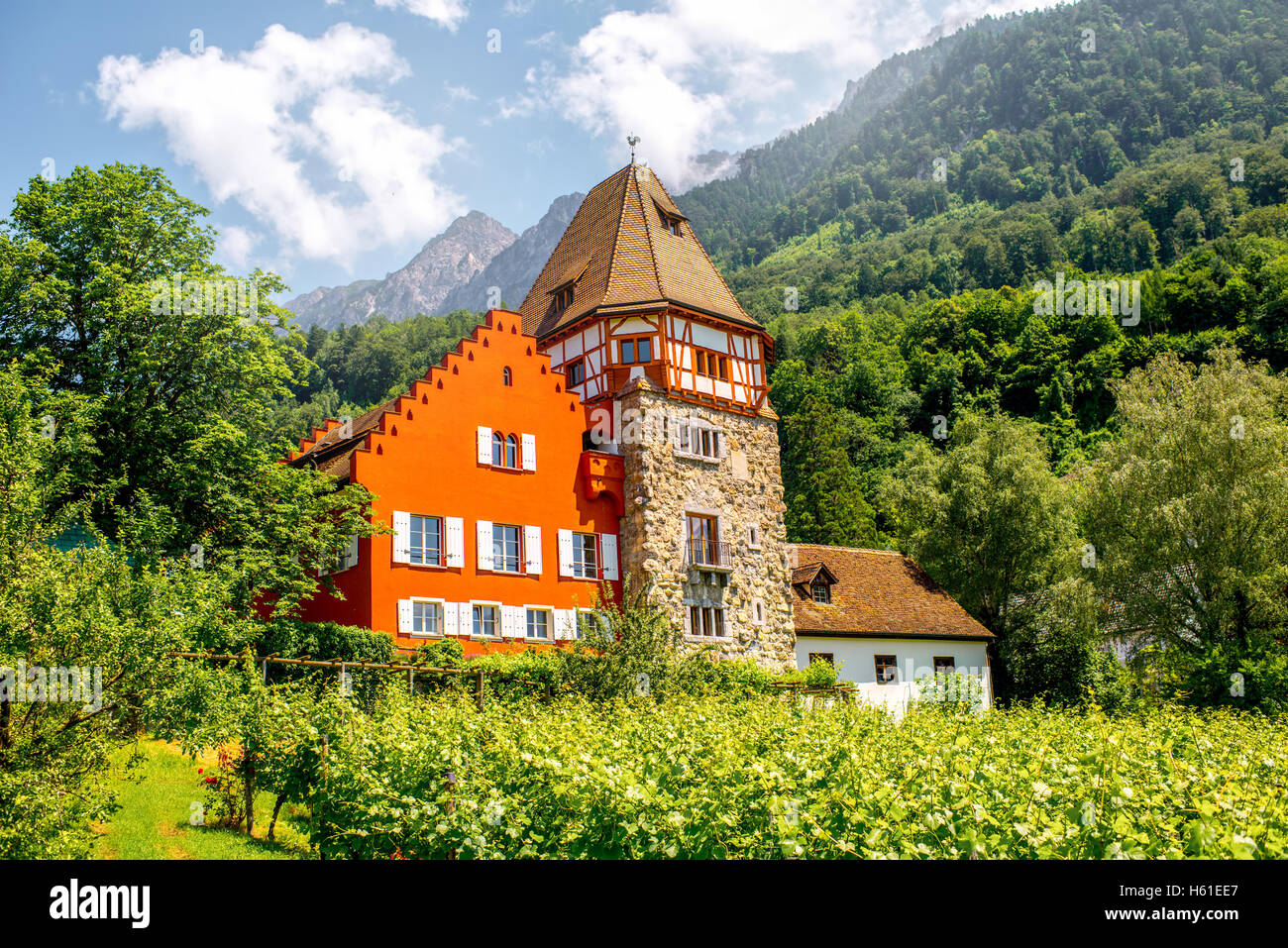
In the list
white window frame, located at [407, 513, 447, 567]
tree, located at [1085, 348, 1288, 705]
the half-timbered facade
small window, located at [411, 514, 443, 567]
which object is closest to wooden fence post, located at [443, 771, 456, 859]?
the half-timbered facade

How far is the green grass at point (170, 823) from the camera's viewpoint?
1363cm

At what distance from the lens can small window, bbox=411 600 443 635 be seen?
2683cm

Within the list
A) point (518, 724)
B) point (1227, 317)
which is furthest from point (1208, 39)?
point (518, 724)

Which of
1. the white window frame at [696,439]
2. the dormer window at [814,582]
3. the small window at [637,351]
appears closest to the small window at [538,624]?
the white window frame at [696,439]

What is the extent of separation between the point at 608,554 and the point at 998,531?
19.6m

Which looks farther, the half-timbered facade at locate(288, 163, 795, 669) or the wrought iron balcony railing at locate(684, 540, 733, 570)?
the wrought iron balcony railing at locate(684, 540, 733, 570)

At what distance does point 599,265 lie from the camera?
36.4 m

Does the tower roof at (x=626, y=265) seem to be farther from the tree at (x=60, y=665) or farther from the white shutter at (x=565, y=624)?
the tree at (x=60, y=665)

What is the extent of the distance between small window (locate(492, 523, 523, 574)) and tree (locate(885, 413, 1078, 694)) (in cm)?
2181

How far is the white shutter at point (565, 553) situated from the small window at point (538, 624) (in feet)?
4.67

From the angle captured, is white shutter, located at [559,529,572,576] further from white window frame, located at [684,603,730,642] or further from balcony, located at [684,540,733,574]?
white window frame, located at [684,603,730,642]

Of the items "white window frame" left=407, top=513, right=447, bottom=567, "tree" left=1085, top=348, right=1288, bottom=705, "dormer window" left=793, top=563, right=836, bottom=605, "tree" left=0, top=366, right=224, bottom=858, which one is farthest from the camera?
"dormer window" left=793, top=563, right=836, bottom=605
